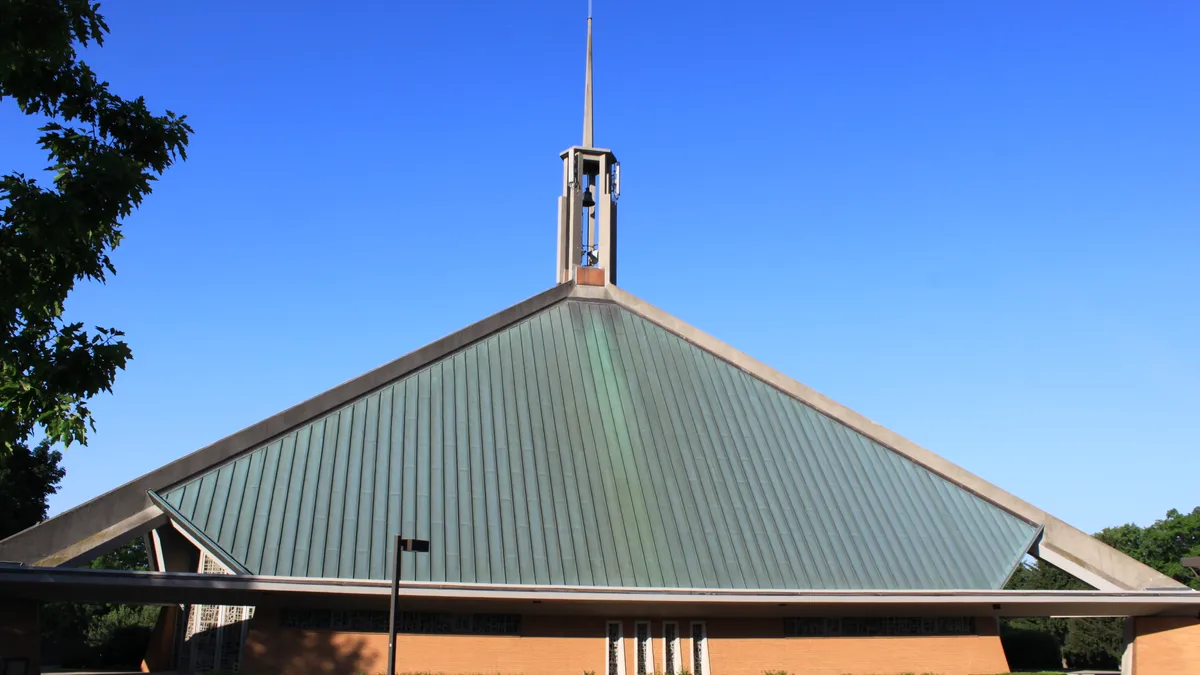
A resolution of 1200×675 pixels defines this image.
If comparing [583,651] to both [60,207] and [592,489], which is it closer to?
[592,489]

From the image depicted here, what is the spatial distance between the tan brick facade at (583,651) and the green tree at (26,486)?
28.2 meters

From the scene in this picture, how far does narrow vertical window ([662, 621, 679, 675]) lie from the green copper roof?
1162 millimetres

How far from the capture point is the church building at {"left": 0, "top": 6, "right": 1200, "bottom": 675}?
1825 cm

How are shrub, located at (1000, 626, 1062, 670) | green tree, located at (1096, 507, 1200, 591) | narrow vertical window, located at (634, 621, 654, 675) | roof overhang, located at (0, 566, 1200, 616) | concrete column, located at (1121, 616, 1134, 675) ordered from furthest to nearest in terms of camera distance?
1. green tree, located at (1096, 507, 1200, 591)
2. shrub, located at (1000, 626, 1062, 670)
3. concrete column, located at (1121, 616, 1134, 675)
4. narrow vertical window, located at (634, 621, 654, 675)
5. roof overhang, located at (0, 566, 1200, 616)

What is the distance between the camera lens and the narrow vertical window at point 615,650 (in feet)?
64.0

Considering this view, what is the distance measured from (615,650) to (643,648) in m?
0.52

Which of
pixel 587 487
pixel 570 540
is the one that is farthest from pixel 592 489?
pixel 570 540

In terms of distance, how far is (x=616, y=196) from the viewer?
30828mm

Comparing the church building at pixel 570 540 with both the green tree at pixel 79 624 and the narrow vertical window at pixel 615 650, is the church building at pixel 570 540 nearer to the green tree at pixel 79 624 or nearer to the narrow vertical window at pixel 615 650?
the narrow vertical window at pixel 615 650

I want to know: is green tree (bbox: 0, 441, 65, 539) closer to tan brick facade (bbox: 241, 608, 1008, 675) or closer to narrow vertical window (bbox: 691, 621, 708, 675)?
tan brick facade (bbox: 241, 608, 1008, 675)

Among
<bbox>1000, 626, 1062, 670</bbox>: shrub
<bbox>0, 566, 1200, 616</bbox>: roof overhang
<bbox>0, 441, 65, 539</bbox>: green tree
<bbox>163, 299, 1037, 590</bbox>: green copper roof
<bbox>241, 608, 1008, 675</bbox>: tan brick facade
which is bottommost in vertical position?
<bbox>241, 608, 1008, 675</bbox>: tan brick facade

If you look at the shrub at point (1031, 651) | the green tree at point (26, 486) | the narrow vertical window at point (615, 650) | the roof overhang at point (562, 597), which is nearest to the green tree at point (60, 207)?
the roof overhang at point (562, 597)

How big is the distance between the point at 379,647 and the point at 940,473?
→ 1297 cm

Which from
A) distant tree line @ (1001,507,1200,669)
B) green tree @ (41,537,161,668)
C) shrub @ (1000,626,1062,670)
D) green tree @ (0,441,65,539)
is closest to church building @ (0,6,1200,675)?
distant tree line @ (1001,507,1200,669)
